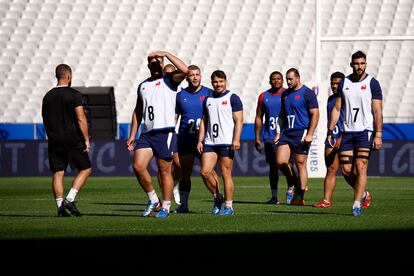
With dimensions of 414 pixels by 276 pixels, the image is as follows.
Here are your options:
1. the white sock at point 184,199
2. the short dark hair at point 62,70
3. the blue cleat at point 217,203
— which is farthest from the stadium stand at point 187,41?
the short dark hair at point 62,70

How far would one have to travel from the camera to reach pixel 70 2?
39250mm

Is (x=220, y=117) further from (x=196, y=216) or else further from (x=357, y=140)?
(x=357, y=140)

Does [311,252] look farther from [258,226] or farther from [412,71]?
[412,71]

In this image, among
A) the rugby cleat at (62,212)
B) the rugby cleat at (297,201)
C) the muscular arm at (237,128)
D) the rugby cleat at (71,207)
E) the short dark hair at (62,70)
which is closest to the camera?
the rugby cleat at (71,207)

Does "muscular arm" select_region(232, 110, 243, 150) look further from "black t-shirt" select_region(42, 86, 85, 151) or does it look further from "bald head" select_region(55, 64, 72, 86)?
"bald head" select_region(55, 64, 72, 86)

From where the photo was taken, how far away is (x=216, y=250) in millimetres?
8578

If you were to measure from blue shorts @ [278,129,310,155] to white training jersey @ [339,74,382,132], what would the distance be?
3308 mm

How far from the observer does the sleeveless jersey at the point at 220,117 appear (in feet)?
45.1

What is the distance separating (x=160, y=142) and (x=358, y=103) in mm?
2484

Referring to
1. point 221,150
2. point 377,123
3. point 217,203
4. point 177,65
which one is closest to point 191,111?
point 221,150

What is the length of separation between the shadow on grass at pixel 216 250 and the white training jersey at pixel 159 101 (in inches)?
124

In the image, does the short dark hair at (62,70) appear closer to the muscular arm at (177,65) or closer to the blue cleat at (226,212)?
the muscular arm at (177,65)

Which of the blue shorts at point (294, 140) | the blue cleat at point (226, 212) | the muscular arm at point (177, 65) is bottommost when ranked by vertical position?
the blue cleat at point (226, 212)

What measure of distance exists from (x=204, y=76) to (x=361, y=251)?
91.9 ft
